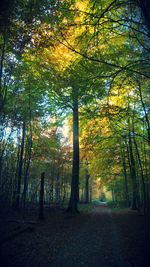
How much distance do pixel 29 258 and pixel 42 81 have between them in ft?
24.5

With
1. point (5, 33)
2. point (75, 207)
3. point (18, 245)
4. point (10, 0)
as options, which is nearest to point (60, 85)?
point (5, 33)

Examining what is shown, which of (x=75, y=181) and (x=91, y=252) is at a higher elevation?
(x=75, y=181)

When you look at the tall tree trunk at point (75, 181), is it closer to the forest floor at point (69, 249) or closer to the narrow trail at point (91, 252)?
the forest floor at point (69, 249)

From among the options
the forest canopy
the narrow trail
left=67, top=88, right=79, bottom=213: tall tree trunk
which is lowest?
the narrow trail

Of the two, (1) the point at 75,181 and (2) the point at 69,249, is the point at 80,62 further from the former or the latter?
(1) the point at 75,181

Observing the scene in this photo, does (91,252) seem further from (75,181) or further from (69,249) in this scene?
(75,181)

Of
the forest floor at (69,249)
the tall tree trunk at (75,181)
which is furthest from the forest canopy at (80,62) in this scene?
the forest floor at (69,249)

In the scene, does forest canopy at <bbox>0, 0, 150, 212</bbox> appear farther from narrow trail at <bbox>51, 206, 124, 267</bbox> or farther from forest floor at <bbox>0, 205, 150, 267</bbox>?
narrow trail at <bbox>51, 206, 124, 267</bbox>

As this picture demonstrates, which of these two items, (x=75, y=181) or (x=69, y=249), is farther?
(x=75, y=181)

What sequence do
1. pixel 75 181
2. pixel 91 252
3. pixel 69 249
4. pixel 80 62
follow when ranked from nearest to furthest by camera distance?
pixel 91 252
pixel 69 249
pixel 80 62
pixel 75 181

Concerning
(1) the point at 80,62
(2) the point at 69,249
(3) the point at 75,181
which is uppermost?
(1) the point at 80,62

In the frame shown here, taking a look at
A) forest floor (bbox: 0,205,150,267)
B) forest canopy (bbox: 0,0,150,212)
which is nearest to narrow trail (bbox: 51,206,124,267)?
forest floor (bbox: 0,205,150,267)

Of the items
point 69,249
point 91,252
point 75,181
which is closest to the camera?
point 91,252

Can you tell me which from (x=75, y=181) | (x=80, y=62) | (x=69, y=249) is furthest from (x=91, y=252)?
(x=75, y=181)
